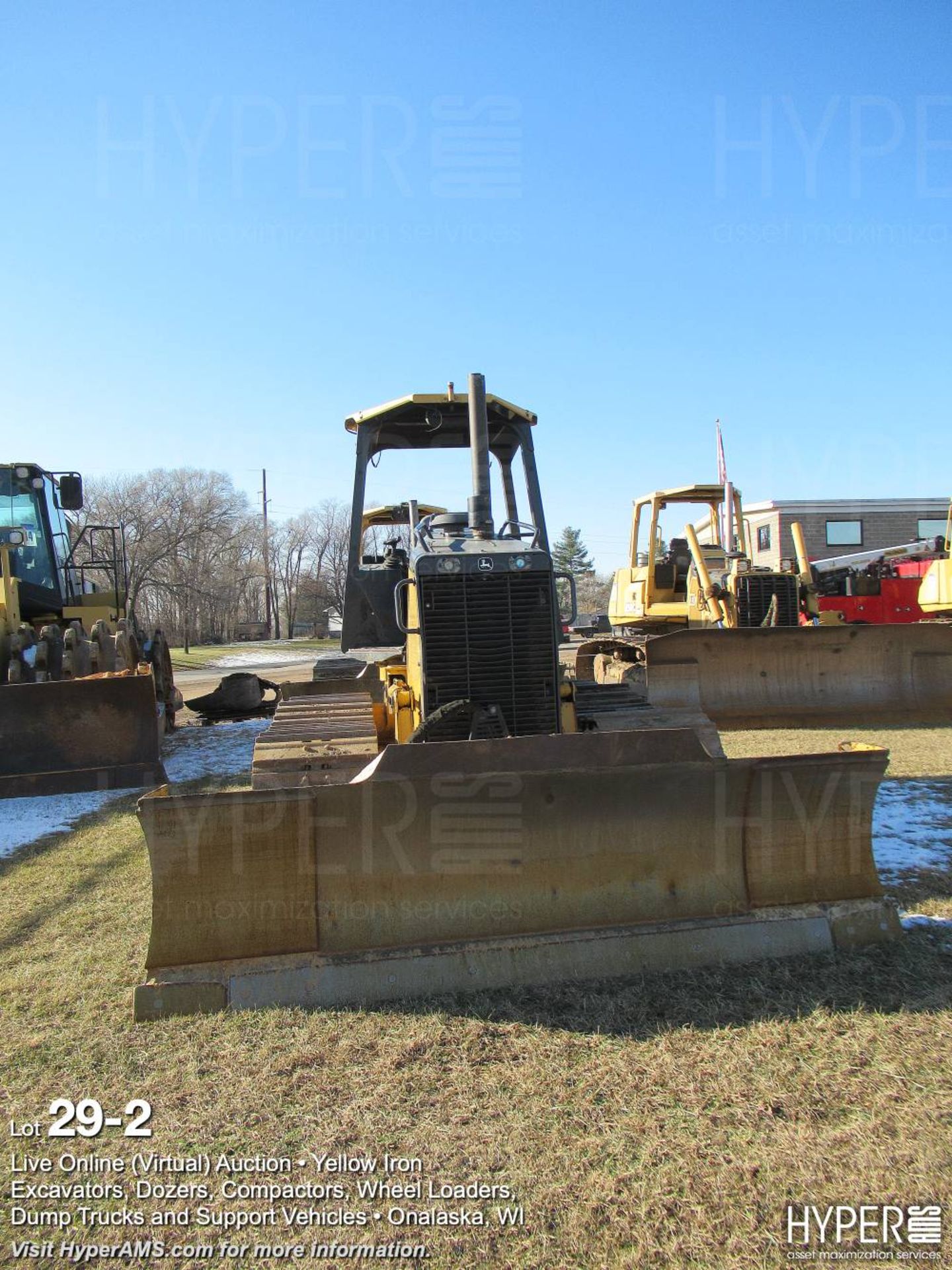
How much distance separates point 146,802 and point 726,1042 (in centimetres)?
217

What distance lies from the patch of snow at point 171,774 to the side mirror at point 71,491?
9.75ft

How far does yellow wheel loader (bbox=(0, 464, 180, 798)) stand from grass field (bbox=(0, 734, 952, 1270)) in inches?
154

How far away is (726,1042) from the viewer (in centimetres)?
298

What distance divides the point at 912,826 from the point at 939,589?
8253 millimetres

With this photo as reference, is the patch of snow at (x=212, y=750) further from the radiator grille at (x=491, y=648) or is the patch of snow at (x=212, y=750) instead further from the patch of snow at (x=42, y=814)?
the radiator grille at (x=491, y=648)

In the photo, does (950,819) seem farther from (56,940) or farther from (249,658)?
(249,658)

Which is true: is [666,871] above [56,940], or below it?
above

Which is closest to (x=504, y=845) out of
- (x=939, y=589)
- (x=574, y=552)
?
(x=939, y=589)

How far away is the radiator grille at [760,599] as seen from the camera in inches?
480

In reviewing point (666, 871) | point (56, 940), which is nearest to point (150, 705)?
point (56, 940)

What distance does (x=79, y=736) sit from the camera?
7.51m

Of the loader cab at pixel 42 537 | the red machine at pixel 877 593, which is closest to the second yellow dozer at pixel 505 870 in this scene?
the loader cab at pixel 42 537

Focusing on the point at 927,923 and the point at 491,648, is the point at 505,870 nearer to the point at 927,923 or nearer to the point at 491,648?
the point at 491,648

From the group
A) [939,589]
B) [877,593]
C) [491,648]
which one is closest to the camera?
[491,648]
